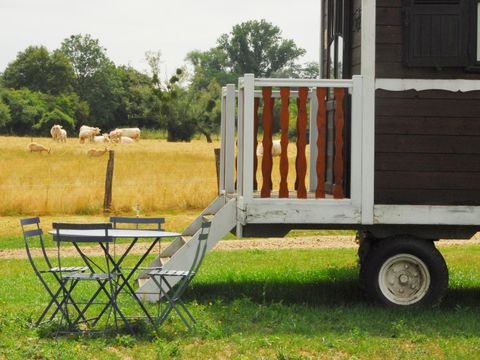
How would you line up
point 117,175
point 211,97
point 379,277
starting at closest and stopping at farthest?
point 379,277 → point 117,175 → point 211,97

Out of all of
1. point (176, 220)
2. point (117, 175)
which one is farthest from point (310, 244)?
point (117, 175)

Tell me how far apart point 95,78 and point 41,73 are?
17.8ft

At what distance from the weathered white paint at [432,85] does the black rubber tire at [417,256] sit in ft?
4.90

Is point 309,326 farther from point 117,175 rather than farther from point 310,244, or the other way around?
point 117,175

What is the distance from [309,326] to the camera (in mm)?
10344

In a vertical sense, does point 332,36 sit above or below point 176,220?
above

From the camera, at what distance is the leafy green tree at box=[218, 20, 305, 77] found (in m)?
123

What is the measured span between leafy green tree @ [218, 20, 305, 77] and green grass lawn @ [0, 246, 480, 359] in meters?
109

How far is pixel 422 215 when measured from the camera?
11484 mm

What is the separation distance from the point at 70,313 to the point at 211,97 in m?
87.6

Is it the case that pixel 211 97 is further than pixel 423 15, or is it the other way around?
pixel 211 97

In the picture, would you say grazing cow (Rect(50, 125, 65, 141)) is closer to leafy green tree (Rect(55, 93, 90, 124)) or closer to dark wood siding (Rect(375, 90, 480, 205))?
leafy green tree (Rect(55, 93, 90, 124))

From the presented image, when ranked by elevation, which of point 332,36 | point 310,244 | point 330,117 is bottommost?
point 310,244

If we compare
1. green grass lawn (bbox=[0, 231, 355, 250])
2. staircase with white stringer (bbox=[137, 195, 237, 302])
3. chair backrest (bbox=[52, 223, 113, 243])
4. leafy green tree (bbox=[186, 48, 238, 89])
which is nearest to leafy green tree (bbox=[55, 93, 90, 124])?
leafy green tree (bbox=[186, 48, 238, 89])
